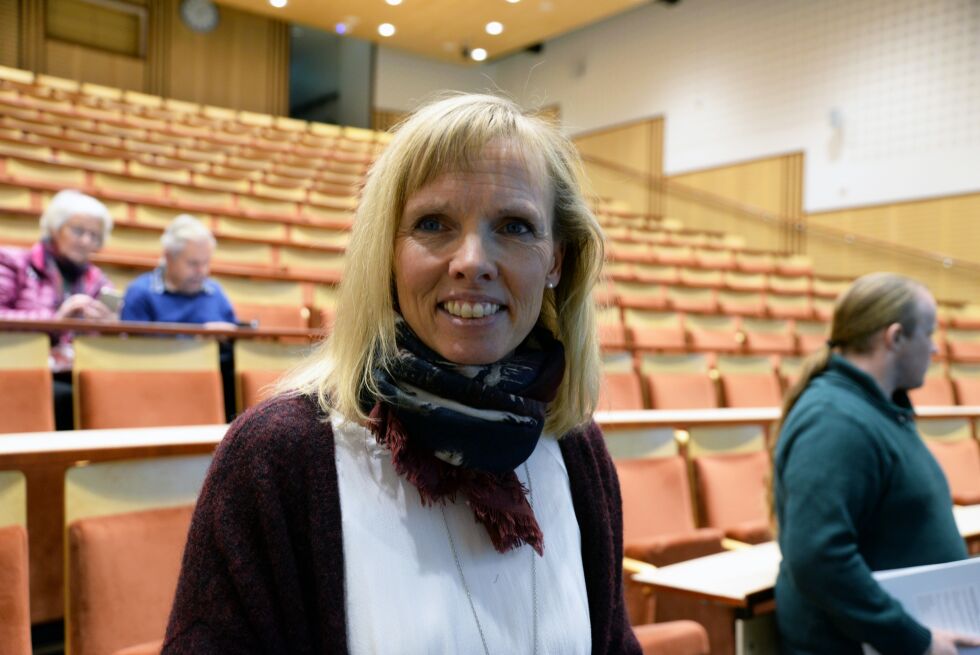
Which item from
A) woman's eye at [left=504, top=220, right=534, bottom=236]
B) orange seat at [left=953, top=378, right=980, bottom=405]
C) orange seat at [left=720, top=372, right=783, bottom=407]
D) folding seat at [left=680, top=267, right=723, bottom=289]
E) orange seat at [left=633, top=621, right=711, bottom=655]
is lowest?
orange seat at [left=633, top=621, right=711, bottom=655]

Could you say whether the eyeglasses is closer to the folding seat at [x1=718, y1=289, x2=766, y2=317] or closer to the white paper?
the white paper

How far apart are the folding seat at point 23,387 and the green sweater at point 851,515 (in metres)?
0.61

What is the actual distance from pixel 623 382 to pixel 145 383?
609 millimetres

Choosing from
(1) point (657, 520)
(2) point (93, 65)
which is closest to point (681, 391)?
(1) point (657, 520)

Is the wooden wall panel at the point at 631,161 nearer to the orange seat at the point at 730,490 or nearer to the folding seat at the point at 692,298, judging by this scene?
the folding seat at the point at 692,298

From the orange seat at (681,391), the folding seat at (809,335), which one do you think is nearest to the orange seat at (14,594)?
the orange seat at (681,391)

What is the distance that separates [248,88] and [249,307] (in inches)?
110

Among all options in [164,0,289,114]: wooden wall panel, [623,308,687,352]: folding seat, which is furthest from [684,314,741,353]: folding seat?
[164,0,289,114]: wooden wall panel

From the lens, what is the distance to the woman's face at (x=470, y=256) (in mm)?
267

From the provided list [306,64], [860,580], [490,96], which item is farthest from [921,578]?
[306,64]

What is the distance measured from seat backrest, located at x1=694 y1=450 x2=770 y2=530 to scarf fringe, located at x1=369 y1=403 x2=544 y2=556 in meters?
0.57

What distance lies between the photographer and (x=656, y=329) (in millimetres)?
1535

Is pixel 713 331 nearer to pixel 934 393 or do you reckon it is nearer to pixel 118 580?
pixel 934 393

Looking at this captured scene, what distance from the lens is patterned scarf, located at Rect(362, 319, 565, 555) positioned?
0.26 m
